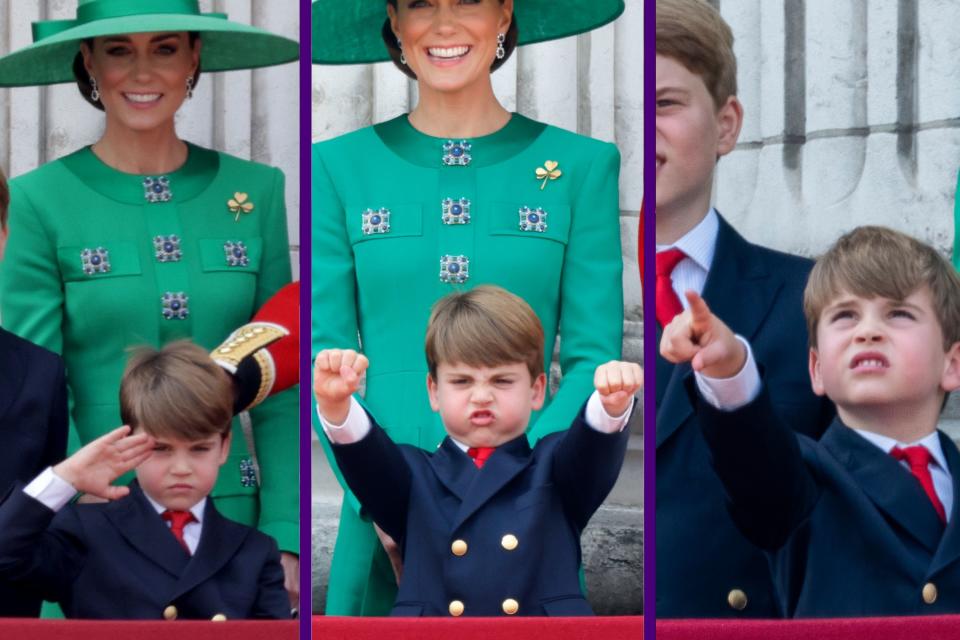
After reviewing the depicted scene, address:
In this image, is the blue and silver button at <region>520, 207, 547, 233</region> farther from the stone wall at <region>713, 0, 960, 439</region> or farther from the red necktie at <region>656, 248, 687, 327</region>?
the stone wall at <region>713, 0, 960, 439</region>

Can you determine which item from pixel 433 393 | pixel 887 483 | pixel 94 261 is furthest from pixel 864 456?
pixel 94 261

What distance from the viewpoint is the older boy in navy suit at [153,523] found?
13.5 ft

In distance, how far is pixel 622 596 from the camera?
14.6ft

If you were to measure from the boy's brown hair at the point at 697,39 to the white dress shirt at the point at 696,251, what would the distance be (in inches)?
12.7

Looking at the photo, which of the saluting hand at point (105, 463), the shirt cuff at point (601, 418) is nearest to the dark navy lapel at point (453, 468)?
the shirt cuff at point (601, 418)

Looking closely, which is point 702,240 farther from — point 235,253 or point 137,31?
point 137,31

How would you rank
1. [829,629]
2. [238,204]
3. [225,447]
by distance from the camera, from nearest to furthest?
[829,629]
[225,447]
[238,204]

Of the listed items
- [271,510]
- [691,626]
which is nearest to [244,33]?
[271,510]

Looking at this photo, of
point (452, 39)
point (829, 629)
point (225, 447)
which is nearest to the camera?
point (829, 629)

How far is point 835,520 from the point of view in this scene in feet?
13.5

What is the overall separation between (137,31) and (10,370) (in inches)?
31.9

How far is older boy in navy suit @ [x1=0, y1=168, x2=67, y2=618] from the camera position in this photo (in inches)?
164

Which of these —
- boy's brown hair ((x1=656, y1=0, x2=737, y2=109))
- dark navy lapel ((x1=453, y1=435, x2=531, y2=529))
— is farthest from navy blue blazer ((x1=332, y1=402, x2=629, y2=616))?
boy's brown hair ((x1=656, y1=0, x2=737, y2=109))

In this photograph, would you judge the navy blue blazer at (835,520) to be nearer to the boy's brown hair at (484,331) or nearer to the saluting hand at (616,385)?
the saluting hand at (616,385)
